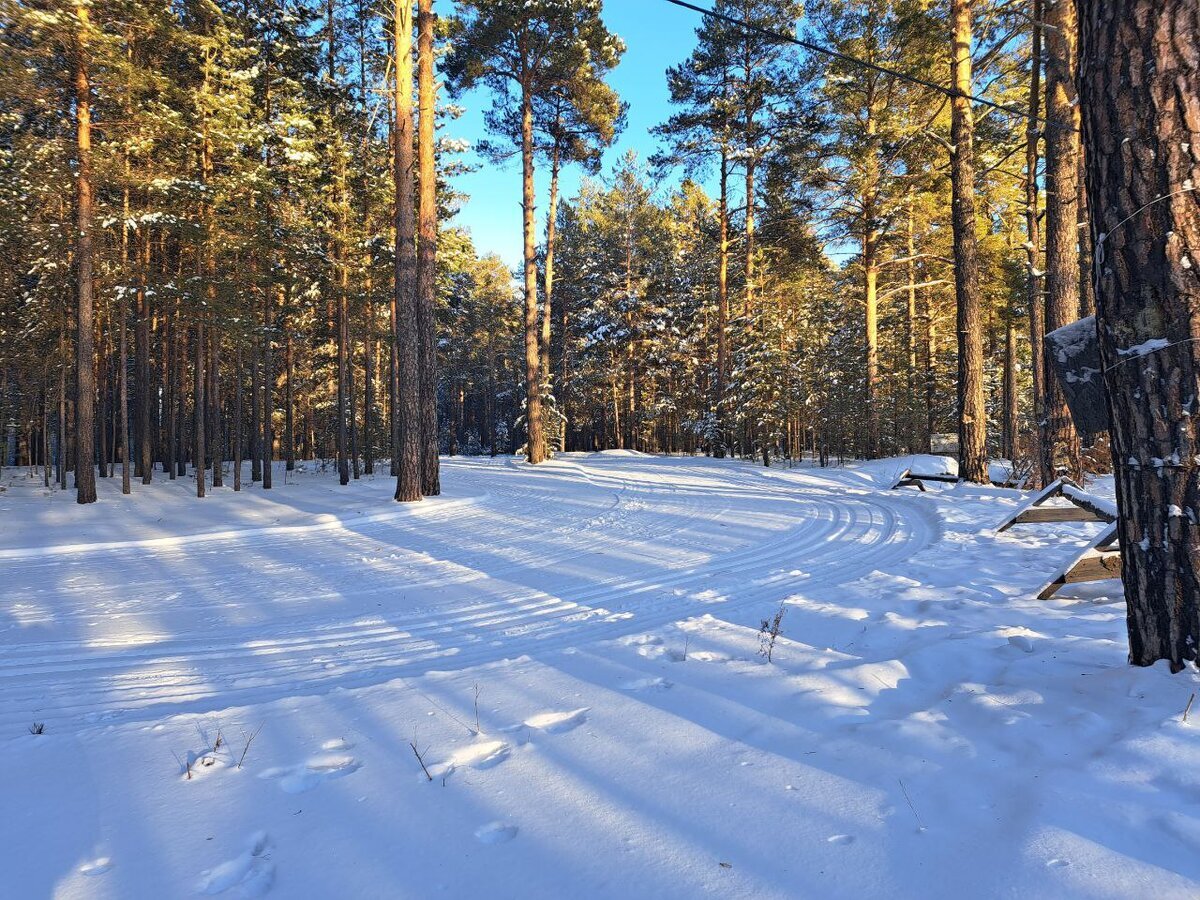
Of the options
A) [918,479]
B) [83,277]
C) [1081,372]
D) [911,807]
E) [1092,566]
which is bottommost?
[911,807]

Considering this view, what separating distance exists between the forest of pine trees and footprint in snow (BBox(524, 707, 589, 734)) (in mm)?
4852

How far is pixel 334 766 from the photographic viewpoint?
2346mm

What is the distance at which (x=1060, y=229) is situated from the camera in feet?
30.5

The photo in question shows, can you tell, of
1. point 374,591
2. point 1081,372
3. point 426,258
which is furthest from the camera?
point 426,258

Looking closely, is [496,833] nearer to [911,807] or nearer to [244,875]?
[244,875]

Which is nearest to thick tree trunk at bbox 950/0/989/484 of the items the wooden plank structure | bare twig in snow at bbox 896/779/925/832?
the wooden plank structure

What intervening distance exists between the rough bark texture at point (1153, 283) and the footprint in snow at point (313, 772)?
3.46 meters

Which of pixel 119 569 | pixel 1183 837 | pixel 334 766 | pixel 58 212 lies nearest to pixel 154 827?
pixel 334 766

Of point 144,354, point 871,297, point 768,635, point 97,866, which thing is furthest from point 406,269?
point 871,297

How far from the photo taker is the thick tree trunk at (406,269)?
1084 centimetres

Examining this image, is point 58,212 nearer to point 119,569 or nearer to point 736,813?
point 119,569

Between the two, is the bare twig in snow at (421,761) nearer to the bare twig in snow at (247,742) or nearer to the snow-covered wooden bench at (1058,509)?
the bare twig in snow at (247,742)

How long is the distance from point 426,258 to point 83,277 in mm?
6707

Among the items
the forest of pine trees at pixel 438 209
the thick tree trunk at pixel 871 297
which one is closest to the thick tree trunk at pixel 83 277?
the forest of pine trees at pixel 438 209
